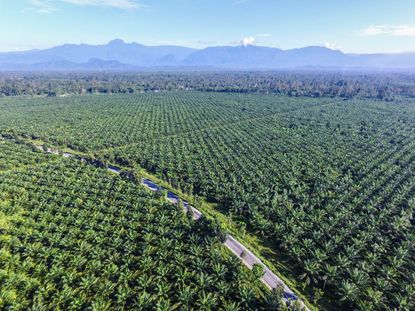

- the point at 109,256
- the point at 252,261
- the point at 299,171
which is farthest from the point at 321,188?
the point at 109,256

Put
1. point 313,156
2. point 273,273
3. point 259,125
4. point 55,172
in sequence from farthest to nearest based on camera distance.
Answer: point 259,125 → point 313,156 → point 55,172 → point 273,273

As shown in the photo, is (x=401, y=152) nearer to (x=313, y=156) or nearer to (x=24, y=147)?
(x=313, y=156)

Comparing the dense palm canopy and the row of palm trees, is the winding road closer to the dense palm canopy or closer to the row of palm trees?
the dense palm canopy

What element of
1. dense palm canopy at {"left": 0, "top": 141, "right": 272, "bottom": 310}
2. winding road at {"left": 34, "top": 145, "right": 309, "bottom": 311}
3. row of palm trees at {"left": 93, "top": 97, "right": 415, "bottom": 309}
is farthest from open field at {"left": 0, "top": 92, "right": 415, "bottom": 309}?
dense palm canopy at {"left": 0, "top": 141, "right": 272, "bottom": 310}

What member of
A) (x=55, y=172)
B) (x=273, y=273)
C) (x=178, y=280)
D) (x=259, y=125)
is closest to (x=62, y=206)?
(x=55, y=172)

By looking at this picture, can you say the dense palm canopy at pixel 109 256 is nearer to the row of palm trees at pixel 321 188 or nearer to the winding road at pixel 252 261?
the winding road at pixel 252 261

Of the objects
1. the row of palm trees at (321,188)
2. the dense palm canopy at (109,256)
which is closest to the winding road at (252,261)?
the dense palm canopy at (109,256)

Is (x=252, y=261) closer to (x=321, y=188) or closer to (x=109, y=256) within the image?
(x=109, y=256)

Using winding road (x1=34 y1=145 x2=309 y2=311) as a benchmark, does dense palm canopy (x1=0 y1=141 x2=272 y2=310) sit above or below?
above
